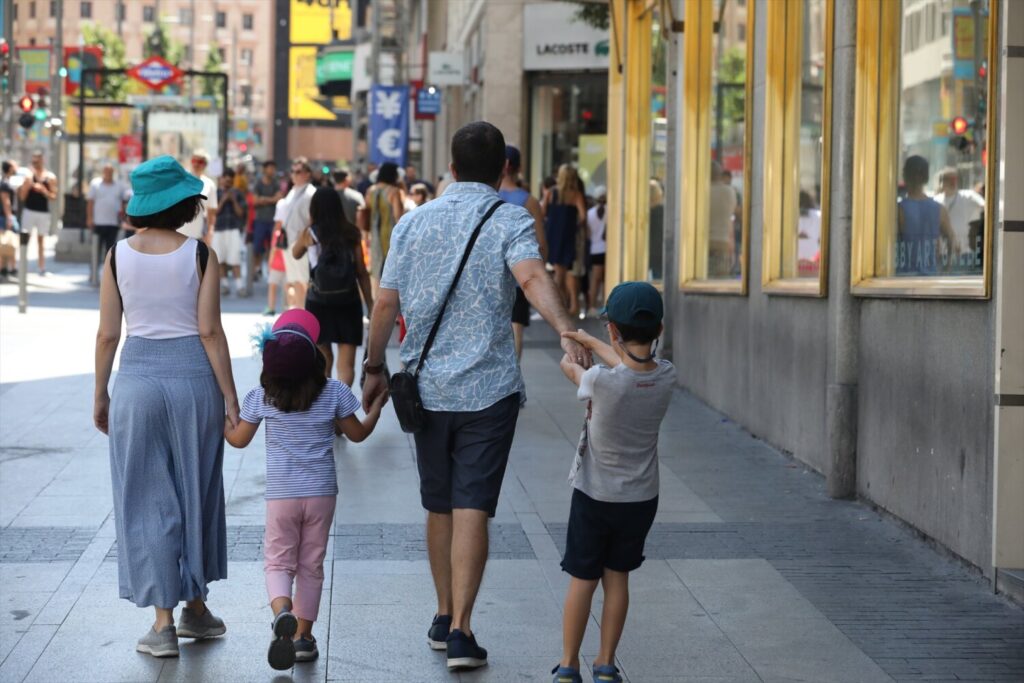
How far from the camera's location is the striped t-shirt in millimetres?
5609

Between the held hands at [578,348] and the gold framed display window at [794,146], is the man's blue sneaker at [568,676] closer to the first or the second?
the held hands at [578,348]

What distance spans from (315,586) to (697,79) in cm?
904

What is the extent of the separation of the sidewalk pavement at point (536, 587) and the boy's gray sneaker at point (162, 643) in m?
0.04

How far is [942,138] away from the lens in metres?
→ 8.08

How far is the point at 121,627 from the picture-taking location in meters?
6.13

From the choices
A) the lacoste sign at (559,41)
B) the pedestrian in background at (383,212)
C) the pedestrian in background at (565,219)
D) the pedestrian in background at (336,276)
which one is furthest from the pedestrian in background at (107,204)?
the pedestrian in background at (336,276)

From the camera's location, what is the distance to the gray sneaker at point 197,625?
234 inches

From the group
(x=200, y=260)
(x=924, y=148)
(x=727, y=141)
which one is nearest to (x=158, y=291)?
(x=200, y=260)

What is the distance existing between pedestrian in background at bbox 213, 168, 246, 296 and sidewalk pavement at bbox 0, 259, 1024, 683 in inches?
531

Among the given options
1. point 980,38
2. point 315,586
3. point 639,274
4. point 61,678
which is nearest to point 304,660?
point 315,586

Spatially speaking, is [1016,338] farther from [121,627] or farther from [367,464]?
[367,464]

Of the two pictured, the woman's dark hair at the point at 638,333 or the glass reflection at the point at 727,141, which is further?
the glass reflection at the point at 727,141

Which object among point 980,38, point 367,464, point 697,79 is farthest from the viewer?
point 697,79

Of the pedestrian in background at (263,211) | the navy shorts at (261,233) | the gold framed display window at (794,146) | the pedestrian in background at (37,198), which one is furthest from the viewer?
the pedestrian in background at (37,198)
